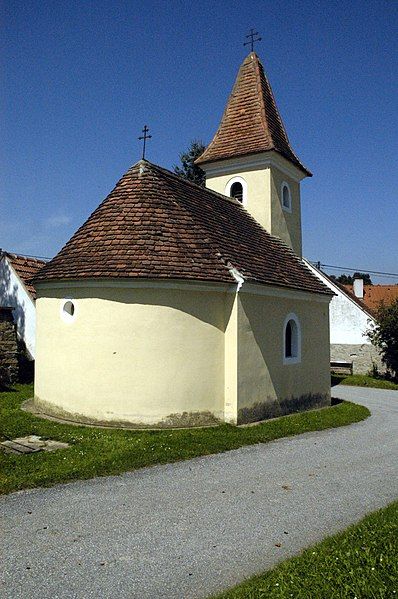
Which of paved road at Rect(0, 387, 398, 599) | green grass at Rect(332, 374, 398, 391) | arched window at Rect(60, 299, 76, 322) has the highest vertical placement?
arched window at Rect(60, 299, 76, 322)

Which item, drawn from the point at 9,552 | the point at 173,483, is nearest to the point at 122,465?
the point at 173,483

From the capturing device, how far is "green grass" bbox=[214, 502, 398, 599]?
13.1ft

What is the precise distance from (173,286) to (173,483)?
4.71 m

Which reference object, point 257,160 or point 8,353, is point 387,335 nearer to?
point 257,160

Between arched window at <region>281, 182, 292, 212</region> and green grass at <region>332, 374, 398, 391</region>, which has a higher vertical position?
arched window at <region>281, 182, 292, 212</region>

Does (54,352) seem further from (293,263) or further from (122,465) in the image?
→ (293,263)

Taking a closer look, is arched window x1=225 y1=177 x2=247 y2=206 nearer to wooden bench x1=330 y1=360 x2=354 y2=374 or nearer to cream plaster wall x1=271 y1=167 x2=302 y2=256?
cream plaster wall x1=271 y1=167 x2=302 y2=256

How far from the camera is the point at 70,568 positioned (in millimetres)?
4562

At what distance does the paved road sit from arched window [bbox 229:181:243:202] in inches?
423

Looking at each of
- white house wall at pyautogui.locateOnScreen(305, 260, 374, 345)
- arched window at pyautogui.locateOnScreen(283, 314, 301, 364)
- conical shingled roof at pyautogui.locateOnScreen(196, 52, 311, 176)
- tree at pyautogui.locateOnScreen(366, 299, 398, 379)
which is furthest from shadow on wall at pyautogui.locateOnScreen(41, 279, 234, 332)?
white house wall at pyautogui.locateOnScreen(305, 260, 374, 345)

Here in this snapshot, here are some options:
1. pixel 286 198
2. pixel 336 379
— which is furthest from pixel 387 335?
pixel 286 198

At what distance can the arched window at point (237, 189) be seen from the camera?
1744 centimetres

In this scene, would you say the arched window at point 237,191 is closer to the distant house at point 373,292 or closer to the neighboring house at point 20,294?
the neighboring house at point 20,294

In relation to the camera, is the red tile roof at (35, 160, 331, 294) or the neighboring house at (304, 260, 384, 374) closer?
the red tile roof at (35, 160, 331, 294)
